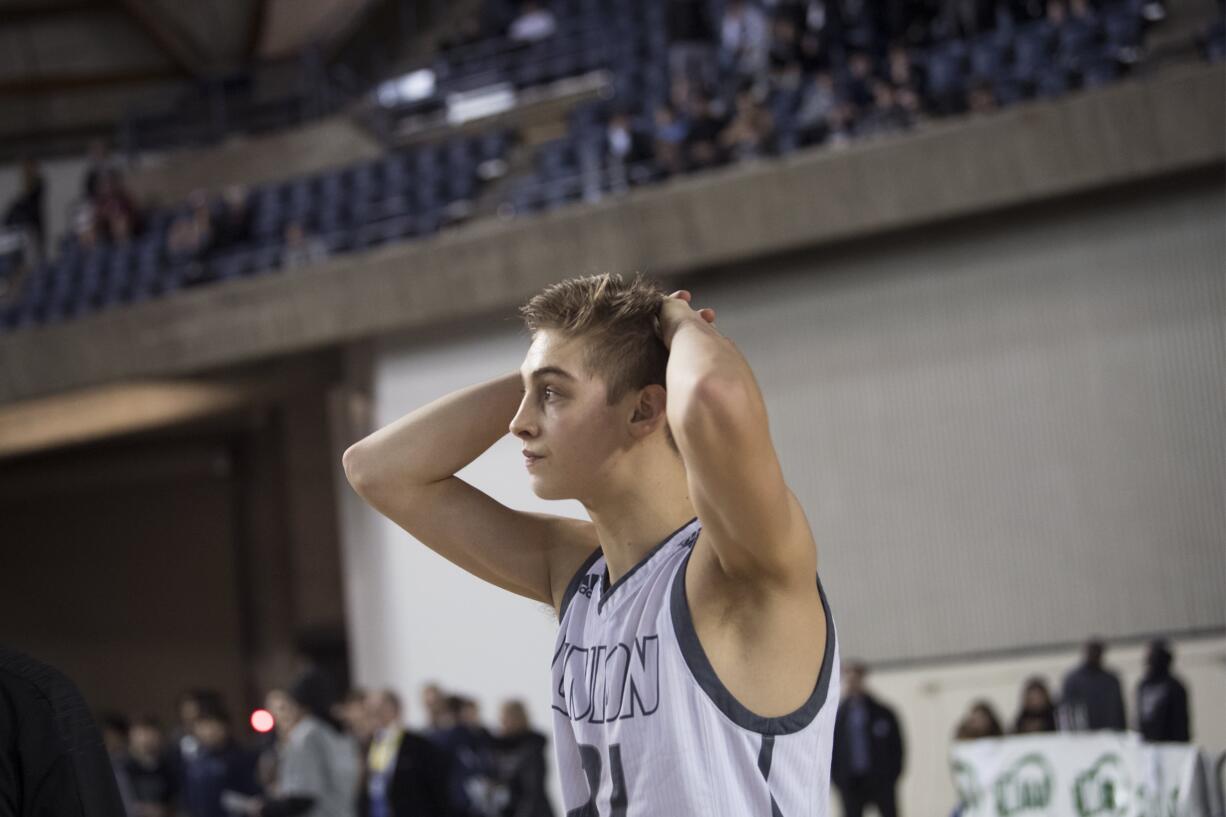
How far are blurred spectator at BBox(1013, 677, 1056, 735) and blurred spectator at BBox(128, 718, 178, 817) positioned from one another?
6.00 m

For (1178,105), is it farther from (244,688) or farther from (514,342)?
(244,688)

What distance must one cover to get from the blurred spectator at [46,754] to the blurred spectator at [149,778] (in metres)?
9.37

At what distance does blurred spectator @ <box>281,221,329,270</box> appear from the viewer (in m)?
14.0

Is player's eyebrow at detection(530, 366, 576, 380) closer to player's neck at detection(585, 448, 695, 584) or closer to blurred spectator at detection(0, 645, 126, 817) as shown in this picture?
player's neck at detection(585, 448, 695, 584)

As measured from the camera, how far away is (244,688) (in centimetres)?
1930

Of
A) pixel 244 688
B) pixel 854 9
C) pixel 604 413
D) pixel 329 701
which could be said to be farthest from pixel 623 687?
pixel 244 688

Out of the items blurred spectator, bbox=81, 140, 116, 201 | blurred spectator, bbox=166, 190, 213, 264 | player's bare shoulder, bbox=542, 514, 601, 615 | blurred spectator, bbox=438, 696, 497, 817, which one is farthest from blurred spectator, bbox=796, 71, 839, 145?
player's bare shoulder, bbox=542, 514, 601, 615

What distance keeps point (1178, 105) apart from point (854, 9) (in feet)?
12.9

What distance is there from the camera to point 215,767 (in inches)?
369

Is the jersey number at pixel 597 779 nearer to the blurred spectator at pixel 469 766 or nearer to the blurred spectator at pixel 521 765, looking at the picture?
the blurred spectator at pixel 469 766

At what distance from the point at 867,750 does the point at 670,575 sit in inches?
317

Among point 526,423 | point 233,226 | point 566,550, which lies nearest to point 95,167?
point 233,226

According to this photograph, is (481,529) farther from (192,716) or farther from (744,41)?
(744,41)

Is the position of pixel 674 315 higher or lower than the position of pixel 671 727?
higher
